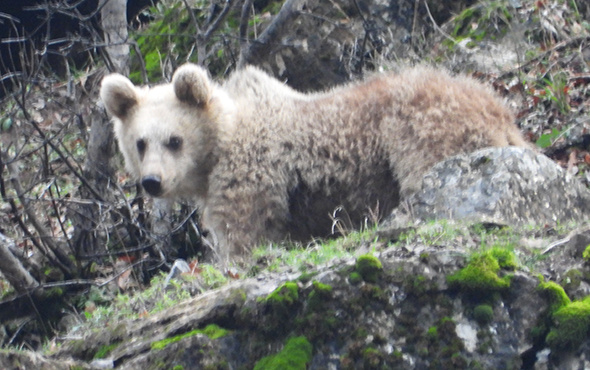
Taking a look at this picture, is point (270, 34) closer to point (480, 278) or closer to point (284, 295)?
point (284, 295)

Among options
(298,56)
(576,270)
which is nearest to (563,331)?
(576,270)

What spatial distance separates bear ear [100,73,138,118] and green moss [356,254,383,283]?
412cm

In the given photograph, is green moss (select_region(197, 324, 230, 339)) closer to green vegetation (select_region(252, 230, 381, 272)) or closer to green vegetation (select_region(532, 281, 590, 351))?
green vegetation (select_region(252, 230, 381, 272))

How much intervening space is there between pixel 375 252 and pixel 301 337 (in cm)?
85

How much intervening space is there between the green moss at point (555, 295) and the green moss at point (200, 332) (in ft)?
5.61

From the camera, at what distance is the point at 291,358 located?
4.35 m

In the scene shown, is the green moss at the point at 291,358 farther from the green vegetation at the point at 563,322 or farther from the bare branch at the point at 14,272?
the bare branch at the point at 14,272

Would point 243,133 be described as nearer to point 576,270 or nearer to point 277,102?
point 277,102

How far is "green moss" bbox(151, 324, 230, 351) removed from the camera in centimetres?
455

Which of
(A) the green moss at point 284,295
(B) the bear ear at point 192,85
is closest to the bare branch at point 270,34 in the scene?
(B) the bear ear at point 192,85

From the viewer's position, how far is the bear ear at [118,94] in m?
8.04

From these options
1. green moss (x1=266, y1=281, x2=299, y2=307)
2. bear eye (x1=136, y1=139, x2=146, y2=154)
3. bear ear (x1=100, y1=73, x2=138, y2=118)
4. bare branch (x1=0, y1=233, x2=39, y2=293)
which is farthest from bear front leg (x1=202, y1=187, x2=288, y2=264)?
green moss (x1=266, y1=281, x2=299, y2=307)

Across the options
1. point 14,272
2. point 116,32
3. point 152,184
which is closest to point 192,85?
point 152,184

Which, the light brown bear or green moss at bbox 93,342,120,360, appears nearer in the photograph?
green moss at bbox 93,342,120,360
